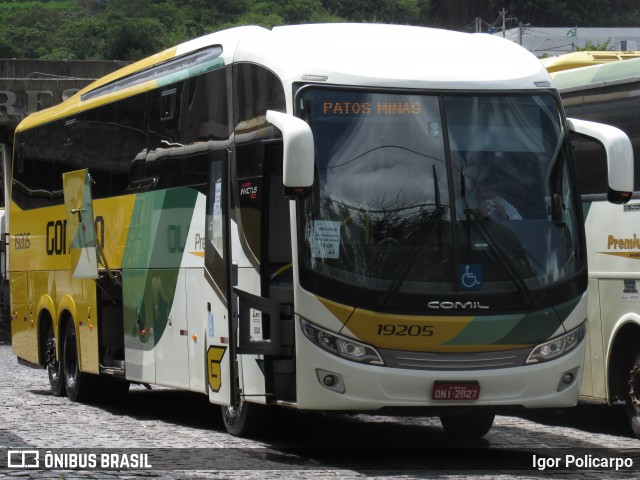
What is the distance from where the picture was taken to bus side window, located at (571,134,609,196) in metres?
13.2

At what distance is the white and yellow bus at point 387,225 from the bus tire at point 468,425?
0.08 feet

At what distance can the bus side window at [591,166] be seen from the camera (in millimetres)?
13211

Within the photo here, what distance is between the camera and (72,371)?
1739 cm

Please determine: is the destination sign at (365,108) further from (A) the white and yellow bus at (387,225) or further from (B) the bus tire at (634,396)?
(B) the bus tire at (634,396)

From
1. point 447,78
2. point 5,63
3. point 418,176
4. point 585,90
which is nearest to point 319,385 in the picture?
point 418,176

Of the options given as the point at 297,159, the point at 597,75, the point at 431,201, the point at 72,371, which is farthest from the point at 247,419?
the point at 72,371

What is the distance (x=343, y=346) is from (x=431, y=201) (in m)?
1.26

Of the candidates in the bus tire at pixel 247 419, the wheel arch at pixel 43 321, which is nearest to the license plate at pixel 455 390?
the bus tire at pixel 247 419

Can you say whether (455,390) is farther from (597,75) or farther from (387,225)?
(597,75)

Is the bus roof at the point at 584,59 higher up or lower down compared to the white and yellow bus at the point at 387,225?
higher up

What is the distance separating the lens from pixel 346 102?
10.8m

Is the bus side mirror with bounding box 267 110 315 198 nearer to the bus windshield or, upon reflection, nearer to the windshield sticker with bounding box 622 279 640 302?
the bus windshield

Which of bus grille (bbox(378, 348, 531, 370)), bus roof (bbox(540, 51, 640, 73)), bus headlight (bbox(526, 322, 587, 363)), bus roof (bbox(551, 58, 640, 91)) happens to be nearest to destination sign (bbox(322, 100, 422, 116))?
bus grille (bbox(378, 348, 531, 370))

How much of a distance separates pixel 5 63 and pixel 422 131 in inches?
1445
